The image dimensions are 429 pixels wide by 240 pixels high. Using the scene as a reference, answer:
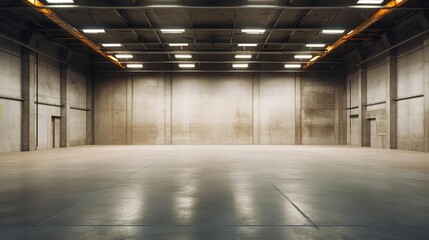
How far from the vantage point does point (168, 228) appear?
4.70 m

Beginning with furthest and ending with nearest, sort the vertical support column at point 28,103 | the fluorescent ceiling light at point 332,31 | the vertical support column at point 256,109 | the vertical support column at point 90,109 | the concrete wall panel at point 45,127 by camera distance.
Result: the vertical support column at point 256,109
the vertical support column at point 90,109
the concrete wall panel at point 45,127
the vertical support column at point 28,103
the fluorescent ceiling light at point 332,31

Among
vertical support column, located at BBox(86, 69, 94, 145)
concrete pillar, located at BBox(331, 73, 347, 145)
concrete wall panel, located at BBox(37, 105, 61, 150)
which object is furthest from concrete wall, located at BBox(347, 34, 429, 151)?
concrete wall panel, located at BBox(37, 105, 61, 150)

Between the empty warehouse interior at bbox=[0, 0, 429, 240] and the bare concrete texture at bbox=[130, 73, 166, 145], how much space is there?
15 centimetres

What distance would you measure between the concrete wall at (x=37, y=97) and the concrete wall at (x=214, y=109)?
10.5 ft

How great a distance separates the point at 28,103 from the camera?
23.6 meters

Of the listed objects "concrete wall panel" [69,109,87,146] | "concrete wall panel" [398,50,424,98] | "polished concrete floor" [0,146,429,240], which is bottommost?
"polished concrete floor" [0,146,429,240]

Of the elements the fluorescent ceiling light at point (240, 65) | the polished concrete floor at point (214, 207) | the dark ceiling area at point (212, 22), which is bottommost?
the polished concrete floor at point (214, 207)

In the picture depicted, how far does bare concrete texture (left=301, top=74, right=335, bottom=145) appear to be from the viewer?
3497 centimetres

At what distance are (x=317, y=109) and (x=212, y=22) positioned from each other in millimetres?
17767

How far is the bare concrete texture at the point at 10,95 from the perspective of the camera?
21547 mm

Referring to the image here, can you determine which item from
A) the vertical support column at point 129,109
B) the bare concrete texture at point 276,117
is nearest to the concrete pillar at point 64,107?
the vertical support column at point 129,109

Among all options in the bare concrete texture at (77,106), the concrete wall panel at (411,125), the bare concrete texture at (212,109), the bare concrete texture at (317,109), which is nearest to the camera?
the concrete wall panel at (411,125)

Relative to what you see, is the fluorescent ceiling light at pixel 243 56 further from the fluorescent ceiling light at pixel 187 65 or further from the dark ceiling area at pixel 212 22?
the fluorescent ceiling light at pixel 187 65

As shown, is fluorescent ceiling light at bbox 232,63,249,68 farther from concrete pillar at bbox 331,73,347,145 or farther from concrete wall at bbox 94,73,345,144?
concrete pillar at bbox 331,73,347,145
